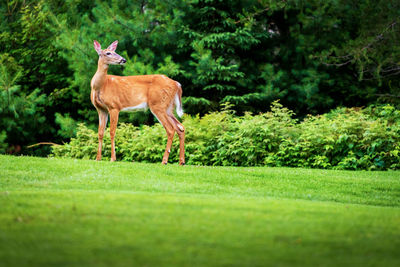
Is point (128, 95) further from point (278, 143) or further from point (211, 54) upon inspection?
point (211, 54)

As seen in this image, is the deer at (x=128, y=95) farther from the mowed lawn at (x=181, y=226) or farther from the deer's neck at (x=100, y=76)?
the mowed lawn at (x=181, y=226)

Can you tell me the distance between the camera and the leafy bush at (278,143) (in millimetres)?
12000

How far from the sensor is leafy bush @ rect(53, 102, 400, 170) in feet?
39.4

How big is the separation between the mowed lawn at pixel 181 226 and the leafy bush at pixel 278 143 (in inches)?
134

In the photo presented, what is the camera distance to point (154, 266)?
12.0 ft

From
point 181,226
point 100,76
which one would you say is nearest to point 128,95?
point 100,76

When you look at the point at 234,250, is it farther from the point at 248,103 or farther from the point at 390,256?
the point at 248,103

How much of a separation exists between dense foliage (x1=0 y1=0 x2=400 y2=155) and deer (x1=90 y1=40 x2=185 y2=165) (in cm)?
562

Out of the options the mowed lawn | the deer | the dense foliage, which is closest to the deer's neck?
the deer

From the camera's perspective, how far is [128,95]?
36.9 ft

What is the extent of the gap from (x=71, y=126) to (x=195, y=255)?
1458 cm

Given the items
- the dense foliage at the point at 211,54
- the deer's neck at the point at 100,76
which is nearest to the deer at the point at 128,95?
the deer's neck at the point at 100,76

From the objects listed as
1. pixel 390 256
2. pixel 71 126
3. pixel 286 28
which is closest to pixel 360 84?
pixel 286 28

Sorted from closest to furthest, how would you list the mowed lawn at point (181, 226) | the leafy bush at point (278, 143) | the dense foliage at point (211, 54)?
the mowed lawn at point (181, 226), the leafy bush at point (278, 143), the dense foliage at point (211, 54)
